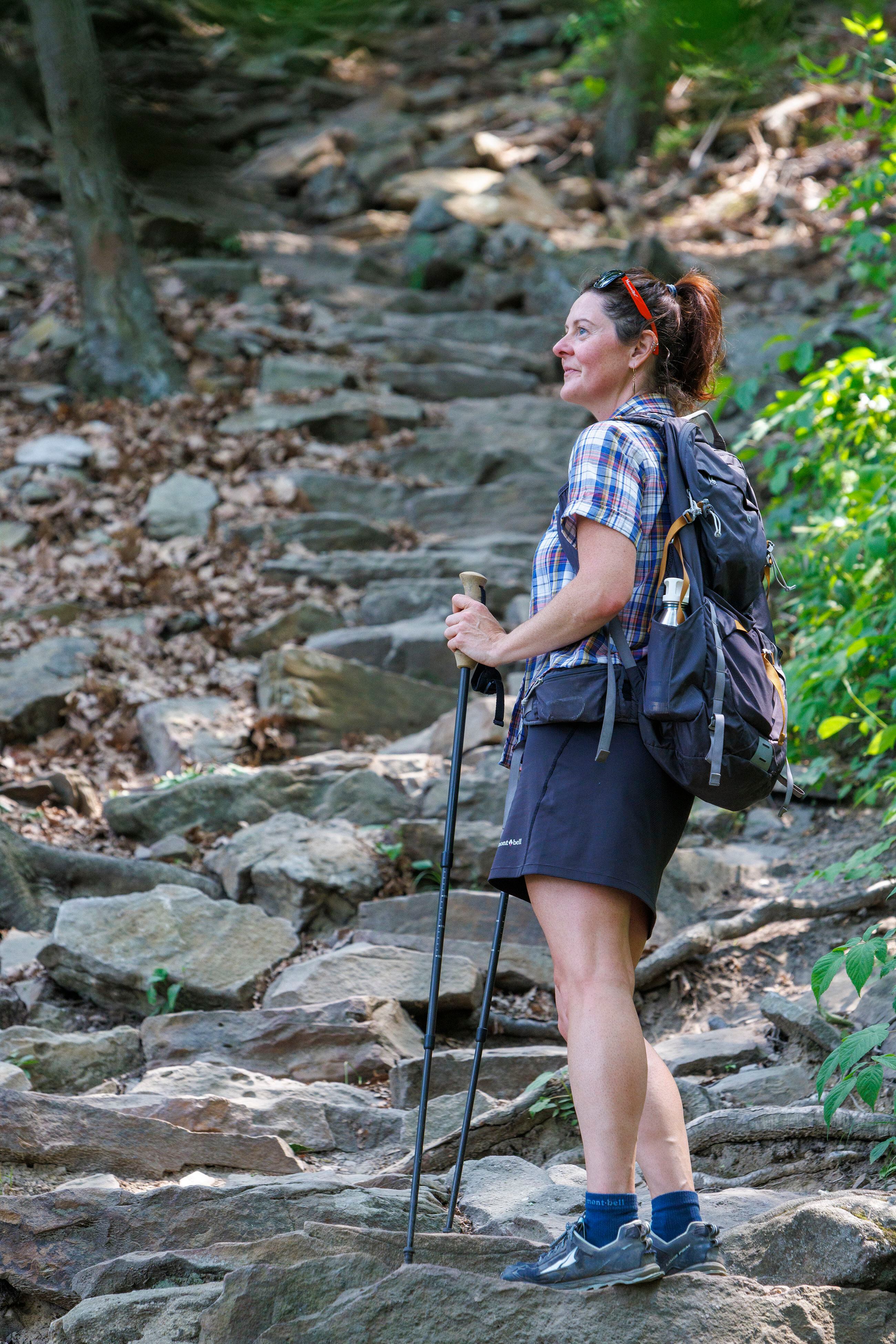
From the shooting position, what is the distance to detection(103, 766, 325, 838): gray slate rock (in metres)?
6.31

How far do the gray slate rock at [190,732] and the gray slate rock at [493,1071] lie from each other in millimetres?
3127

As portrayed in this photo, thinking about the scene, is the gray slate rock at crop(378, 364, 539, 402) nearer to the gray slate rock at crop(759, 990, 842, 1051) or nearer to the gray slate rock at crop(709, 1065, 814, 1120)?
the gray slate rock at crop(759, 990, 842, 1051)

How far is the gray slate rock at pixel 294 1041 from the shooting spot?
4.46 meters

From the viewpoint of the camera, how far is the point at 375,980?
16.0 ft

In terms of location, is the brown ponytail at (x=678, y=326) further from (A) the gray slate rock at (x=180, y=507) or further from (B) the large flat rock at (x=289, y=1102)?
(A) the gray slate rock at (x=180, y=507)

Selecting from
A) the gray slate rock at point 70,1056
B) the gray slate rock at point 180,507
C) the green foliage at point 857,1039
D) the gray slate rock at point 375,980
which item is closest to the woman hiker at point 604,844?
the green foliage at point 857,1039

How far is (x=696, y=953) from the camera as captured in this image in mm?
5004

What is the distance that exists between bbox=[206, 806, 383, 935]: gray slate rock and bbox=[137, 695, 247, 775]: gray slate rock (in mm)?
1142

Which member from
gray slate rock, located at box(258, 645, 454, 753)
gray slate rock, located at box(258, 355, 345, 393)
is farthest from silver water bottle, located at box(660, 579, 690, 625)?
gray slate rock, located at box(258, 355, 345, 393)

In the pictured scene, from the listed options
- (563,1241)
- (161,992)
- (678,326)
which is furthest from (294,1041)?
(678,326)

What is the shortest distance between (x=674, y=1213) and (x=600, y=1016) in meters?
0.48

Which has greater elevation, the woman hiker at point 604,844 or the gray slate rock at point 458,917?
the woman hiker at point 604,844

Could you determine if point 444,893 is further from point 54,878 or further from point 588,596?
point 54,878

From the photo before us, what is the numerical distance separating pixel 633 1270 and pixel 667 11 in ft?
7.20
